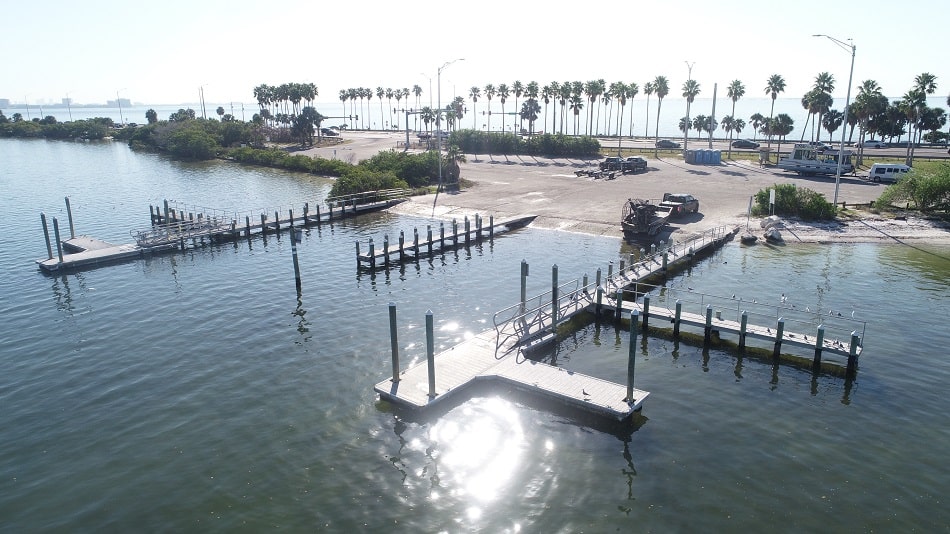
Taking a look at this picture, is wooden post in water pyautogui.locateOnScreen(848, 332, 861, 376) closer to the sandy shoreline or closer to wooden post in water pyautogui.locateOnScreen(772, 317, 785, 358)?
wooden post in water pyautogui.locateOnScreen(772, 317, 785, 358)

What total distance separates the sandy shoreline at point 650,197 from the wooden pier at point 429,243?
3.35 metres

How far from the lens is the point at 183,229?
4466 cm

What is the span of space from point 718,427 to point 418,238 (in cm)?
2618

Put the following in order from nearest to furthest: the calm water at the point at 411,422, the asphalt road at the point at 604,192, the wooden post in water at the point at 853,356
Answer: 1. the calm water at the point at 411,422
2. the wooden post in water at the point at 853,356
3. the asphalt road at the point at 604,192

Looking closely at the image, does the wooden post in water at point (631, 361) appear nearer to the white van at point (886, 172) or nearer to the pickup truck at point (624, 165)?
the pickup truck at point (624, 165)

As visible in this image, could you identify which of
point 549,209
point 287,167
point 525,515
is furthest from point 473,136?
point 525,515

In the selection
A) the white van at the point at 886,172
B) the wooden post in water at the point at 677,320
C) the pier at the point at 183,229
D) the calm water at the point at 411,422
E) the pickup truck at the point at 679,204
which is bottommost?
the calm water at the point at 411,422

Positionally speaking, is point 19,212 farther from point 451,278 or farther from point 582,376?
point 582,376

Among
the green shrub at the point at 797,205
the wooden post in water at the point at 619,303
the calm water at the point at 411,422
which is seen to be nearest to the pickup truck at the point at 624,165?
the green shrub at the point at 797,205

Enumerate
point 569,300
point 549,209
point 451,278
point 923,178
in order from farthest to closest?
1. point 549,209
2. point 923,178
3. point 451,278
4. point 569,300

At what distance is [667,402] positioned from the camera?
20.6 m

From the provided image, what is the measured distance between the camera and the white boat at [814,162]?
6253cm

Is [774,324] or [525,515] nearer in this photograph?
[525,515]

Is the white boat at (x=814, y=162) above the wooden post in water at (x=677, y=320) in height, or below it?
above
